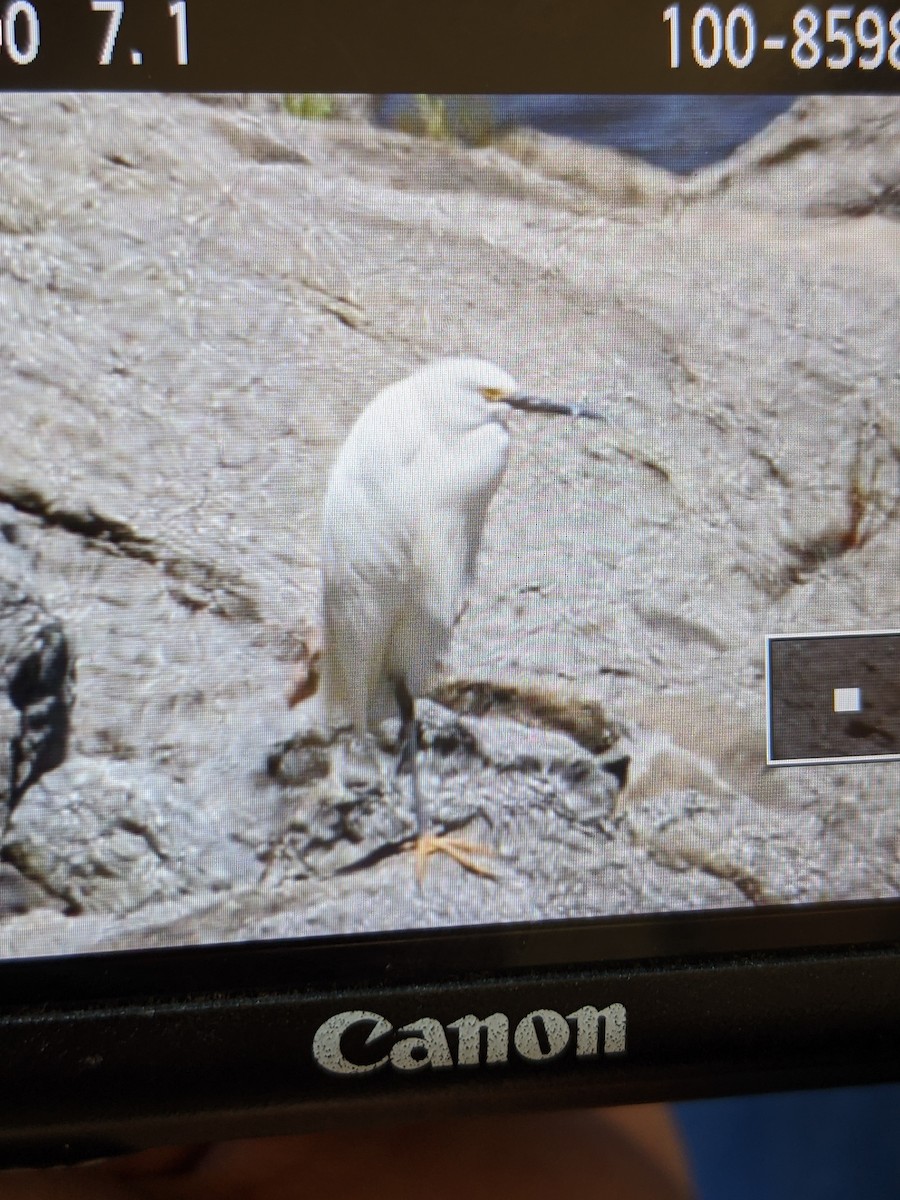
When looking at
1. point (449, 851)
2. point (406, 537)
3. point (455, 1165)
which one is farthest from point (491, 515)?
point (455, 1165)

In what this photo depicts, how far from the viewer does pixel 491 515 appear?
0.54m

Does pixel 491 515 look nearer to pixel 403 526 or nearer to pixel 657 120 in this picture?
pixel 403 526

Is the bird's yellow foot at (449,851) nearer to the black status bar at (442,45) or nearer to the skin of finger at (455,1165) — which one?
the skin of finger at (455,1165)

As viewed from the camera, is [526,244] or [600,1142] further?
[600,1142]

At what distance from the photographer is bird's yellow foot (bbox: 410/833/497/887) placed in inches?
21.2

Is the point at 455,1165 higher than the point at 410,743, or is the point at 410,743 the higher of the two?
the point at 410,743

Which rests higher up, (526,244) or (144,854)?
(526,244)

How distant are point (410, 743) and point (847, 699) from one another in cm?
25

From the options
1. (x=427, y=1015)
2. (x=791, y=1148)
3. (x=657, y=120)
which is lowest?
(x=791, y=1148)

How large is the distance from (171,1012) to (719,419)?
0.43 metres

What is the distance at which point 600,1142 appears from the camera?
0.63 m

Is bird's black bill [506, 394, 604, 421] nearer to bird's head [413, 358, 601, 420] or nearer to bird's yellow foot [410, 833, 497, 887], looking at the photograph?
bird's head [413, 358, 601, 420]

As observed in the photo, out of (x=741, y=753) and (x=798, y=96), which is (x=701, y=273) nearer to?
(x=798, y=96)

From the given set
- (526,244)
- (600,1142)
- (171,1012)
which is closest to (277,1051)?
(171,1012)
